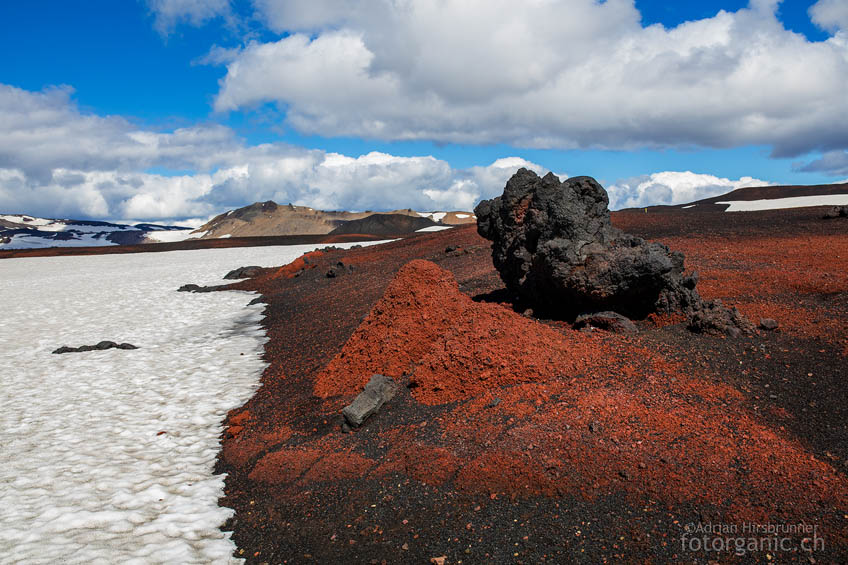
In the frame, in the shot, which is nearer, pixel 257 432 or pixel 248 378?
pixel 257 432

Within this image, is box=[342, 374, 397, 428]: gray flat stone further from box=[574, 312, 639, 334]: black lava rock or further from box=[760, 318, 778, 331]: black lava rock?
box=[760, 318, 778, 331]: black lava rock

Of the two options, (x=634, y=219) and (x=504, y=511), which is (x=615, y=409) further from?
(x=634, y=219)

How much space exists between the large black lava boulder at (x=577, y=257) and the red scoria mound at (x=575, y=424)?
127 centimetres

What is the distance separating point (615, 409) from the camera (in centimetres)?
577

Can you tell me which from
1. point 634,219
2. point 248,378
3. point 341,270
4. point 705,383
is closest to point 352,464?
point 705,383

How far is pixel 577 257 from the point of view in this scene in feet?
29.9

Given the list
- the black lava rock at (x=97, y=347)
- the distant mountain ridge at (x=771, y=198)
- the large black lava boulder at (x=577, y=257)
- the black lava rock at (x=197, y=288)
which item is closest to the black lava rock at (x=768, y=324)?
the large black lava boulder at (x=577, y=257)

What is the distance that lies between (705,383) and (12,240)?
516ft

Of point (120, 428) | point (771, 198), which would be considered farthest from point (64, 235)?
point (120, 428)

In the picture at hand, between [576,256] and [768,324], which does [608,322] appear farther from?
[768,324]

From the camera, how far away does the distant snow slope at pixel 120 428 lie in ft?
16.7

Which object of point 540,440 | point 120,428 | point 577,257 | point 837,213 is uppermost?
point 837,213

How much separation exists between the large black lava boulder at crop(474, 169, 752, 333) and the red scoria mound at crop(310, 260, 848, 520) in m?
1.27

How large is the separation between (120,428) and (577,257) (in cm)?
795
